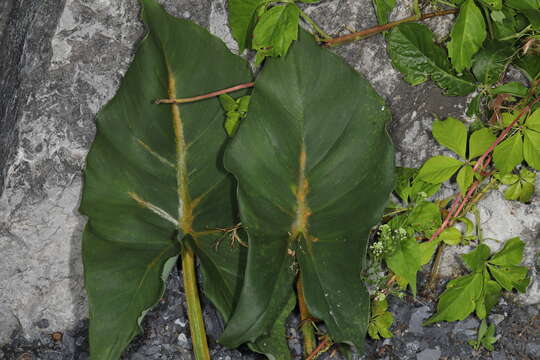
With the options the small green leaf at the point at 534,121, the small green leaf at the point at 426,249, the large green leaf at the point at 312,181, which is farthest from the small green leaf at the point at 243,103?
the small green leaf at the point at 534,121

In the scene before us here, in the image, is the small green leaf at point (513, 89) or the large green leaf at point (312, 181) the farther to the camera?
the small green leaf at point (513, 89)

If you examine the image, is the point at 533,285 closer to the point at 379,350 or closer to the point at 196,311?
the point at 379,350

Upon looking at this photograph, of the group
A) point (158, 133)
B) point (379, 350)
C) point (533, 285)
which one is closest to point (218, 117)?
point (158, 133)

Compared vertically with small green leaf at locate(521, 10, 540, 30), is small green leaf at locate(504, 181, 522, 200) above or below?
below

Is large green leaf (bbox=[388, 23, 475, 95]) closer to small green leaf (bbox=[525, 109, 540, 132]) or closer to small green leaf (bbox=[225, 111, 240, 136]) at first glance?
small green leaf (bbox=[525, 109, 540, 132])

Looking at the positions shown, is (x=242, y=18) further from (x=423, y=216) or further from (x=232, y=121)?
(x=423, y=216)

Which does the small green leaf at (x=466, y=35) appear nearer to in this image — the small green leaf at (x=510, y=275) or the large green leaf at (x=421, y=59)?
the large green leaf at (x=421, y=59)

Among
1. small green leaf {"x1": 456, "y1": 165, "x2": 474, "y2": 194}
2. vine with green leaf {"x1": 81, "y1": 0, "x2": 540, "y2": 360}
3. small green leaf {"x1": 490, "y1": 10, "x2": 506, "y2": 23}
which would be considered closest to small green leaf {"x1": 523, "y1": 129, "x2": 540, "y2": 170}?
vine with green leaf {"x1": 81, "y1": 0, "x2": 540, "y2": 360}
